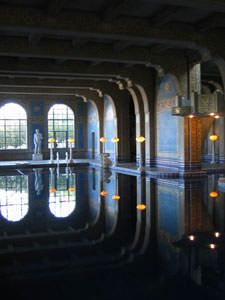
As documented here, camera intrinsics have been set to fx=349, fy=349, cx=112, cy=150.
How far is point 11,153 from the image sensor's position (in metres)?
26.2

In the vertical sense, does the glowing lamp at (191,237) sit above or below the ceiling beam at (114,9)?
below

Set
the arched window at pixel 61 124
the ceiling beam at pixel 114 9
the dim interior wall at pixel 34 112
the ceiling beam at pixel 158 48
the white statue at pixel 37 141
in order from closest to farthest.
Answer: the ceiling beam at pixel 114 9, the ceiling beam at pixel 158 48, the white statue at pixel 37 141, the dim interior wall at pixel 34 112, the arched window at pixel 61 124

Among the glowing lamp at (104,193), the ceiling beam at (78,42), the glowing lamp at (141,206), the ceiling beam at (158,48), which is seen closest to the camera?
the glowing lamp at (141,206)

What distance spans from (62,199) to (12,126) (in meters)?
18.3

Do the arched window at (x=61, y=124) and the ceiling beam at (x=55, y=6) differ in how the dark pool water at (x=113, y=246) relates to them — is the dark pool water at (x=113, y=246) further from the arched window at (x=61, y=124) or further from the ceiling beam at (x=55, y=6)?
the arched window at (x=61, y=124)

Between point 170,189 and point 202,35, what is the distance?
5.09 m

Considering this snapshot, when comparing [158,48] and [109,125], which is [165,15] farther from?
[109,125]

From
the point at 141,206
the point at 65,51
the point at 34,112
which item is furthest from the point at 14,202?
the point at 34,112

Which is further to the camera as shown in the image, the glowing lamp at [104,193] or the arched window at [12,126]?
the arched window at [12,126]

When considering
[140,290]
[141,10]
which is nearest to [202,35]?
[141,10]

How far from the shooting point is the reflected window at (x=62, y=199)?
8.05m

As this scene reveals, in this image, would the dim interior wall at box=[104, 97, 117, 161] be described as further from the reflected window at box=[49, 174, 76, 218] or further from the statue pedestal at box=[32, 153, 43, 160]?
the reflected window at box=[49, 174, 76, 218]

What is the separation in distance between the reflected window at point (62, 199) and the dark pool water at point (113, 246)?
0.09ft

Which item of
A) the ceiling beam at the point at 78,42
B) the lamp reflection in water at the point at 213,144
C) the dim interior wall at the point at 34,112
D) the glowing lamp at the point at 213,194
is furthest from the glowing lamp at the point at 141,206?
the dim interior wall at the point at 34,112
